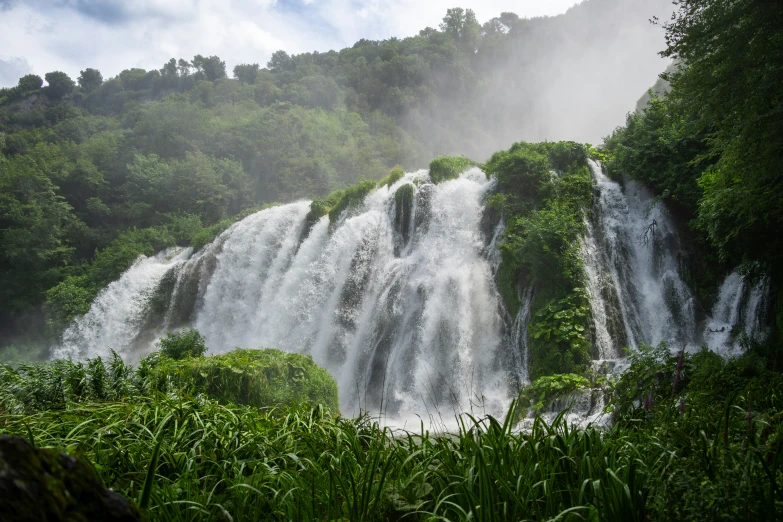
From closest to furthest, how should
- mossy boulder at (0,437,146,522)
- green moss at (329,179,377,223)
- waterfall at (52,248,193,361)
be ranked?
mossy boulder at (0,437,146,522), green moss at (329,179,377,223), waterfall at (52,248,193,361)

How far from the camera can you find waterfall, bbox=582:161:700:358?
10852mm

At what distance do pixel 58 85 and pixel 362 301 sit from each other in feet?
184

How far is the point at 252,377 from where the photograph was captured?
743 cm

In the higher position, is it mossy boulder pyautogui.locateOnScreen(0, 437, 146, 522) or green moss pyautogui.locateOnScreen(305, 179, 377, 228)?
green moss pyautogui.locateOnScreen(305, 179, 377, 228)

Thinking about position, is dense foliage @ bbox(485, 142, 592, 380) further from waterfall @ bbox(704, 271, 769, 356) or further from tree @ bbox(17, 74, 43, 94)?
tree @ bbox(17, 74, 43, 94)

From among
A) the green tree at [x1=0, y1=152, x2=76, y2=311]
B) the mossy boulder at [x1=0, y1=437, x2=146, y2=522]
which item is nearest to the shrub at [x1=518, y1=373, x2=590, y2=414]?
the mossy boulder at [x1=0, y1=437, x2=146, y2=522]

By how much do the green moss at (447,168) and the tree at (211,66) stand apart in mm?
49473

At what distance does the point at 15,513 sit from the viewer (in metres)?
1.06

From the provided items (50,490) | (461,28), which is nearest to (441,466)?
(50,490)

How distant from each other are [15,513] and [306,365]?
7425 mm

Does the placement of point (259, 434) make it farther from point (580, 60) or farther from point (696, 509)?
point (580, 60)

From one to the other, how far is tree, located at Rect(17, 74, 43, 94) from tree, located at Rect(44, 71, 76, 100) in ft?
2.86

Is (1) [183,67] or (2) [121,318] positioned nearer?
(2) [121,318]

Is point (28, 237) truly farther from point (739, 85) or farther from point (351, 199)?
point (739, 85)
